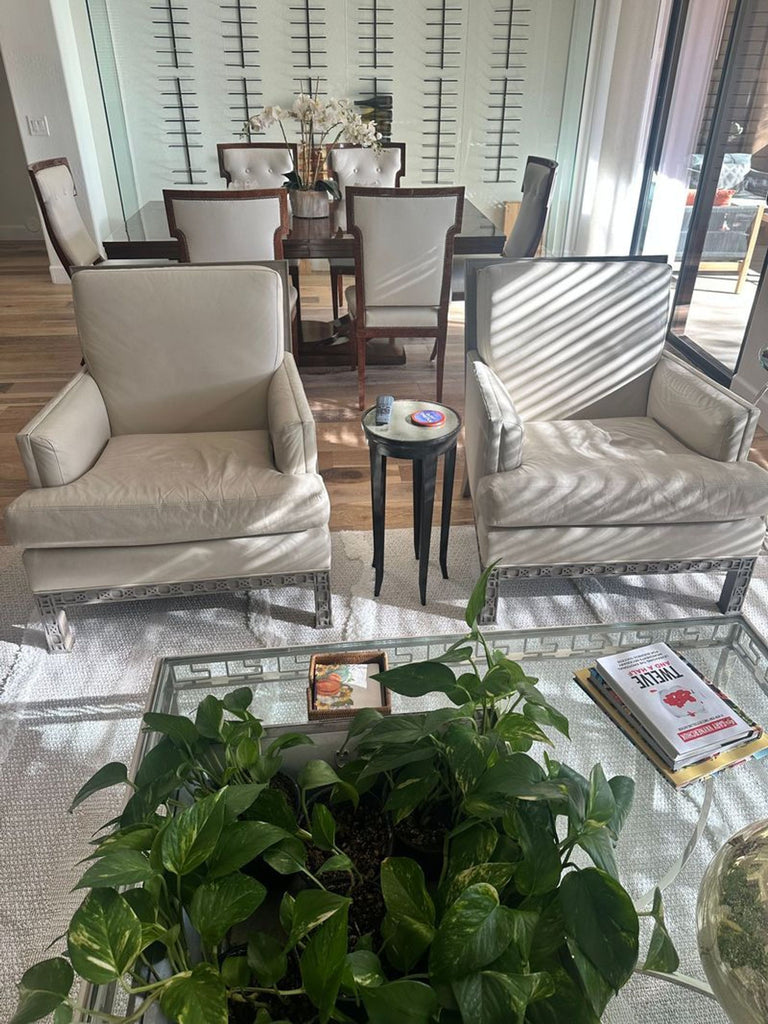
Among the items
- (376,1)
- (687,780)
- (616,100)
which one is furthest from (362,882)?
(376,1)

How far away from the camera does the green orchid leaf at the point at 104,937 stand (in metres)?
0.67

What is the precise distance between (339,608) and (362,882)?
1236 millimetres

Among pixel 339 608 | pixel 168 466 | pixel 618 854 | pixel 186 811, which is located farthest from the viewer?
pixel 339 608

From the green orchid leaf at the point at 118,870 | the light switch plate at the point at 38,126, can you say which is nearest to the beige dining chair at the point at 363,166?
the light switch plate at the point at 38,126

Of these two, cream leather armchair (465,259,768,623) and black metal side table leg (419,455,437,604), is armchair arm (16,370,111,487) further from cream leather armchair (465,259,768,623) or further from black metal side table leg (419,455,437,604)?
cream leather armchair (465,259,768,623)

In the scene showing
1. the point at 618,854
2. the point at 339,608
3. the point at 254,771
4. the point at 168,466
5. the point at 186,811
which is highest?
the point at 186,811

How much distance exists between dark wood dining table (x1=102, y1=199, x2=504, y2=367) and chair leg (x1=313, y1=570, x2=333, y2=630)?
6.09ft

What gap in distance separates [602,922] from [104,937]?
1.58 ft

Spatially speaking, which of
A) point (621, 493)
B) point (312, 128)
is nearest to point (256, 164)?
point (312, 128)

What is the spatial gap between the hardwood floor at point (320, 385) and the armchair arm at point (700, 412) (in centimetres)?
74

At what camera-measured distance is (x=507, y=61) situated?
5.26 m

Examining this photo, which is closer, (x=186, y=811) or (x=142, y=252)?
(x=186, y=811)

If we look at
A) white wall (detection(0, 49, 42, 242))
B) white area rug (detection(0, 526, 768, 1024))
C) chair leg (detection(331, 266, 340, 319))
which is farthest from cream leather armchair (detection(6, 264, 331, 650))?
white wall (detection(0, 49, 42, 242))

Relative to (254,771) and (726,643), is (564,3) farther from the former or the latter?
(254,771)
